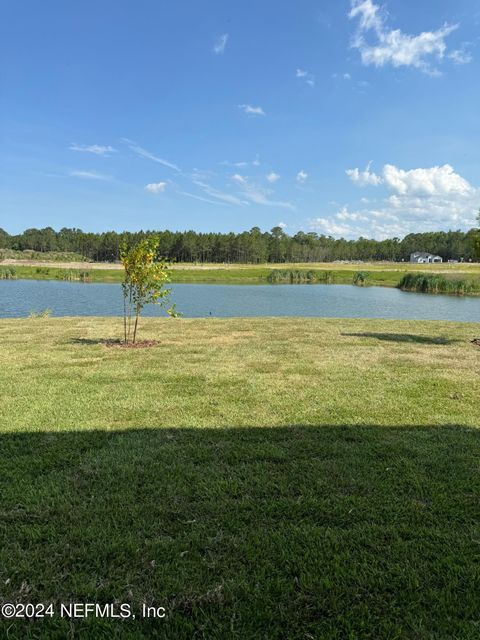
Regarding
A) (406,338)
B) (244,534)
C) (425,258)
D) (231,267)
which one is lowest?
(244,534)

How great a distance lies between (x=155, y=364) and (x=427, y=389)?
15.7ft

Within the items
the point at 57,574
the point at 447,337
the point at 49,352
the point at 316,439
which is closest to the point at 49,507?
the point at 57,574

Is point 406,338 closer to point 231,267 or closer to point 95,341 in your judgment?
point 95,341

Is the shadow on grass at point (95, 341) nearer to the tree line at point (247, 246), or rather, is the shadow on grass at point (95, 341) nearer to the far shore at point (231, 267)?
the far shore at point (231, 267)

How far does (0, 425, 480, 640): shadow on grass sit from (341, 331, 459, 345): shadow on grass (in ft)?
24.0

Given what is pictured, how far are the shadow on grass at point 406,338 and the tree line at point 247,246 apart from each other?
94129 millimetres

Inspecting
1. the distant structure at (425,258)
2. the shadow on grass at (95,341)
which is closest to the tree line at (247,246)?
the distant structure at (425,258)

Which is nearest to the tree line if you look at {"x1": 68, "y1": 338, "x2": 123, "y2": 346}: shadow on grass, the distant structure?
the distant structure

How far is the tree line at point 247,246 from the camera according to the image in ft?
387

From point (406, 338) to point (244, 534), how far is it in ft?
32.7

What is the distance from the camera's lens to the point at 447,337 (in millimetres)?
12031

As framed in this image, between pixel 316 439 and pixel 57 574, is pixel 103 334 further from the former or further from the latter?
pixel 57 574

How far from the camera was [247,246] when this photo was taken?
118m

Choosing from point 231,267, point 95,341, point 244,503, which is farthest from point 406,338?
point 231,267
